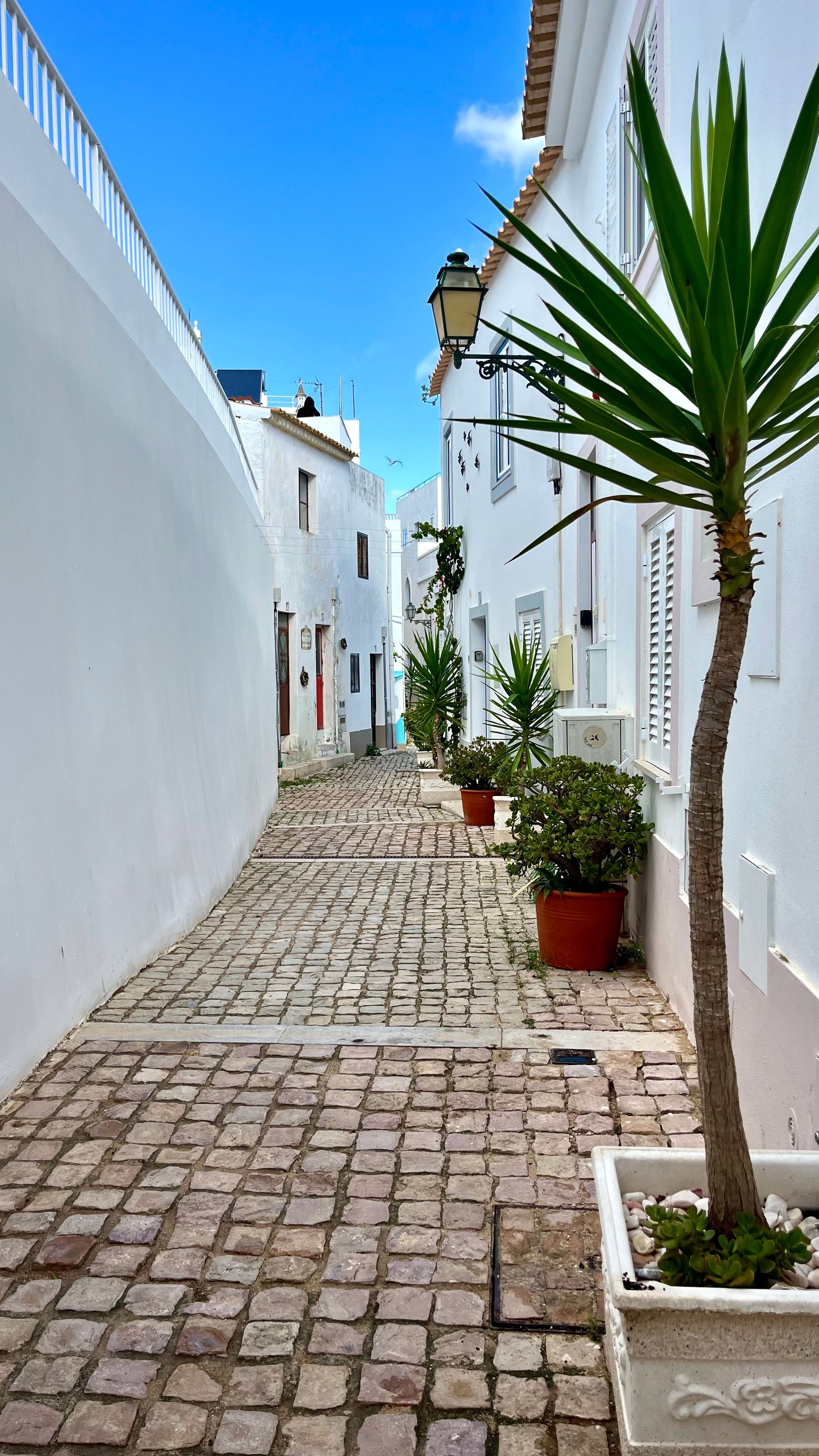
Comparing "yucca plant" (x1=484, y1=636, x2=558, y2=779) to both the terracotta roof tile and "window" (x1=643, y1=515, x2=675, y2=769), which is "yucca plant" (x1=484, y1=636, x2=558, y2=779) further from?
the terracotta roof tile

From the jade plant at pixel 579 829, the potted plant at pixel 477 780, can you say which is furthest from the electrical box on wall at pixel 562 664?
the jade plant at pixel 579 829

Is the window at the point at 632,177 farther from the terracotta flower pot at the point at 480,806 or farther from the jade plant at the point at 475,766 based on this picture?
the terracotta flower pot at the point at 480,806

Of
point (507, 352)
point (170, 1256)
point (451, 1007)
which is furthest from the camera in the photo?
point (507, 352)

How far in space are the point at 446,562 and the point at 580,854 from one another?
420 inches

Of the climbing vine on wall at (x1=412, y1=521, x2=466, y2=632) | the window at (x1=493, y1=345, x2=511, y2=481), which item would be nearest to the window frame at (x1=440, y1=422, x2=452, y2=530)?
the climbing vine on wall at (x1=412, y1=521, x2=466, y2=632)

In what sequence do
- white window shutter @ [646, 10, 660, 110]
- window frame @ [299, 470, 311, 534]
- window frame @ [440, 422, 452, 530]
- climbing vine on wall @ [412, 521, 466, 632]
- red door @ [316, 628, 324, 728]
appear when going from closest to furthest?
1. white window shutter @ [646, 10, 660, 110]
2. climbing vine on wall @ [412, 521, 466, 632]
3. window frame @ [440, 422, 452, 530]
4. window frame @ [299, 470, 311, 534]
5. red door @ [316, 628, 324, 728]

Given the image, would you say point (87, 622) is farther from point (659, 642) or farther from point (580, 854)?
point (659, 642)

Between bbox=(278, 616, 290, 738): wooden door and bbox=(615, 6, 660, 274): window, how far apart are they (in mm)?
12086

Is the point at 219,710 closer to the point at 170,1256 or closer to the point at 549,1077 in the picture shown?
the point at 549,1077

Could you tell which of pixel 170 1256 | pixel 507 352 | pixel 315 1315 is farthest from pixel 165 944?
pixel 507 352

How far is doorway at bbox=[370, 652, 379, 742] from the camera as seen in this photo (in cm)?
2392

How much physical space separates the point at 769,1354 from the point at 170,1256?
1609 millimetres

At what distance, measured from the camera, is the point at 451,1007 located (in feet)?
15.2

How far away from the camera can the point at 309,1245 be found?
2736mm
